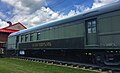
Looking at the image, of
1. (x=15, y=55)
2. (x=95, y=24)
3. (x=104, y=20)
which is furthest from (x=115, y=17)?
(x=15, y=55)

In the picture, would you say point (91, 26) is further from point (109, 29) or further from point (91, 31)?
point (109, 29)

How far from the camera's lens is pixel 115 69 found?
475 inches

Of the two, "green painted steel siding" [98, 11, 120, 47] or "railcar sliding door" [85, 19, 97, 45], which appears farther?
"railcar sliding door" [85, 19, 97, 45]

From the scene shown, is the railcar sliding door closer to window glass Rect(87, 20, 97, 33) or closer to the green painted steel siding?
window glass Rect(87, 20, 97, 33)

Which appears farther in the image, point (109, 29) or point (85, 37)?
point (85, 37)

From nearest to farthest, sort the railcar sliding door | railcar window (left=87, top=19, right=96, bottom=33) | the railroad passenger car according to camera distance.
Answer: the railroad passenger car
the railcar sliding door
railcar window (left=87, top=19, right=96, bottom=33)

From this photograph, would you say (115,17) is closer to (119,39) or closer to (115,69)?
(119,39)

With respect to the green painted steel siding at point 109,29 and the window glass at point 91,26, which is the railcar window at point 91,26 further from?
the green painted steel siding at point 109,29

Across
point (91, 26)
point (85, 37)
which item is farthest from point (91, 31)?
point (85, 37)

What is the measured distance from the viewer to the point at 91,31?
566 inches

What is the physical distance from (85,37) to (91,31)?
0.72 meters

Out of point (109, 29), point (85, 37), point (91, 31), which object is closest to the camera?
point (109, 29)

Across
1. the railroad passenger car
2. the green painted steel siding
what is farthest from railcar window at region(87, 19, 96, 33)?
the green painted steel siding

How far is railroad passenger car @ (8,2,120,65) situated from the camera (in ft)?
41.7
